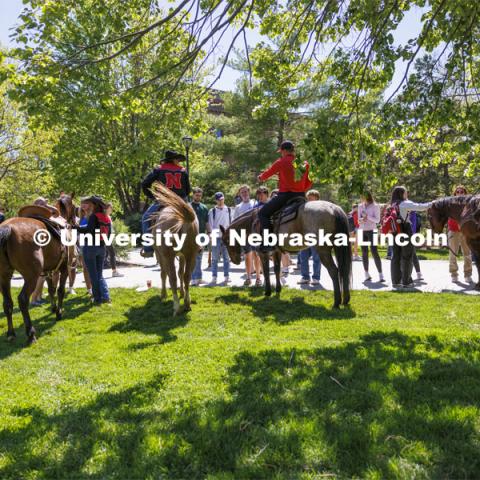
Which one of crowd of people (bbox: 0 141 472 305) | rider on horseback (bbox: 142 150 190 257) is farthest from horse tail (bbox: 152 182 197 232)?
rider on horseback (bbox: 142 150 190 257)

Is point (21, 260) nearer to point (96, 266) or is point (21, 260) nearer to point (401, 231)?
point (96, 266)

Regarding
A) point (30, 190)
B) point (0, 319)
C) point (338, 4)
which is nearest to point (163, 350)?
point (0, 319)

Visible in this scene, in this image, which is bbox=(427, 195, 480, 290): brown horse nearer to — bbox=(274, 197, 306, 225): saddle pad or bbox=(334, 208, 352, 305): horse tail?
bbox=(334, 208, 352, 305): horse tail

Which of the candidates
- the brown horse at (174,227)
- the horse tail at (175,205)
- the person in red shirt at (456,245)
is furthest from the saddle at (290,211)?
the person in red shirt at (456,245)

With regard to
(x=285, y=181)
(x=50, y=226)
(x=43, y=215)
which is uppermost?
(x=285, y=181)

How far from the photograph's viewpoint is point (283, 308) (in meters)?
8.15

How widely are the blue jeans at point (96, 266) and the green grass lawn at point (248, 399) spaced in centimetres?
173

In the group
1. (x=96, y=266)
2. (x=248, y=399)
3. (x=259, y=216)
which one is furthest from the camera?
(x=259, y=216)

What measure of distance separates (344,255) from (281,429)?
498 centimetres

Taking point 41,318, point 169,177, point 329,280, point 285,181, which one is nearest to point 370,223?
point 329,280

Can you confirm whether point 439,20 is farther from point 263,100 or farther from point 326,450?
point 326,450

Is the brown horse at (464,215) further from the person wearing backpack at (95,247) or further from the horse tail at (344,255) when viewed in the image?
the person wearing backpack at (95,247)

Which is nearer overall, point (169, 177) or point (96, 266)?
point (169, 177)

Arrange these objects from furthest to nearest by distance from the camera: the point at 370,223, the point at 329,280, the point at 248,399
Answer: the point at 329,280 < the point at 370,223 < the point at 248,399
